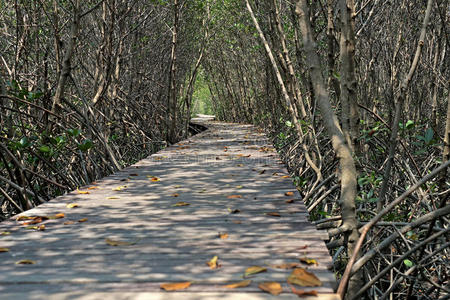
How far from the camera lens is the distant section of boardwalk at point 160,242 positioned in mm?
1717

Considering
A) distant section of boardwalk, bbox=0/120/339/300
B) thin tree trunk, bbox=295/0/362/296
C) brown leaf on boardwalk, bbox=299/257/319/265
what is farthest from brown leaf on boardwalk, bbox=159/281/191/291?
thin tree trunk, bbox=295/0/362/296

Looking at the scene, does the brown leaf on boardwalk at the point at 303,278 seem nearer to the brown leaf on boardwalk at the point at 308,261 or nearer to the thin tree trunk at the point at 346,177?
the brown leaf on boardwalk at the point at 308,261

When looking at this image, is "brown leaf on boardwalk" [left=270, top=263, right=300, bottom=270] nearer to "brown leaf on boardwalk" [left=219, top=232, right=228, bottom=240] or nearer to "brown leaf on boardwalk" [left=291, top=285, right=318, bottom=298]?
"brown leaf on boardwalk" [left=291, top=285, right=318, bottom=298]

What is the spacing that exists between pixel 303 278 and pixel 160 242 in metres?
0.85

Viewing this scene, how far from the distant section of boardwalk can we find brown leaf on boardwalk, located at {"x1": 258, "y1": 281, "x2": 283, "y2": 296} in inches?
1.0

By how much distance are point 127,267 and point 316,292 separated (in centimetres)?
84

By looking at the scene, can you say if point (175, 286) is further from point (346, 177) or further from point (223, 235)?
point (346, 177)

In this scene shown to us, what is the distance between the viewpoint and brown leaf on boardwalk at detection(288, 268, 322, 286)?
5.58ft

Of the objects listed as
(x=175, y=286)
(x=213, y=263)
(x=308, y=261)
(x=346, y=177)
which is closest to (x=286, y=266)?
(x=308, y=261)

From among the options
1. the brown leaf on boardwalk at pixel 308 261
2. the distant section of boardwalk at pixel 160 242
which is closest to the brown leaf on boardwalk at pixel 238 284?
the distant section of boardwalk at pixel 160 242

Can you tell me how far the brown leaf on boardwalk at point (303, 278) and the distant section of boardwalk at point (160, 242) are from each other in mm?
33

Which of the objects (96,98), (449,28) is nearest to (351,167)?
(96,98)

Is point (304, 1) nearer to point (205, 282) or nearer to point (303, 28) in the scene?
point (303, 28)

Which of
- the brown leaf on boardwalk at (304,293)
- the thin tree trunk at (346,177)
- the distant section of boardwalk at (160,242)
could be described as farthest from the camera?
the thin tree trunk at (346,177)
